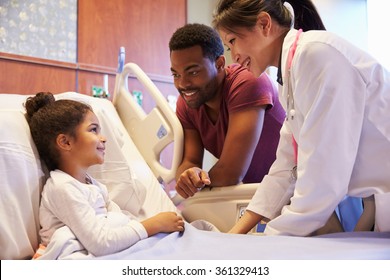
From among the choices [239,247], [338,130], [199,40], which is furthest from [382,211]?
[199,40]

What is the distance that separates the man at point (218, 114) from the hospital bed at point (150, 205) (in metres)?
0.07

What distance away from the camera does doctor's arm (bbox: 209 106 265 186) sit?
5.19 ft

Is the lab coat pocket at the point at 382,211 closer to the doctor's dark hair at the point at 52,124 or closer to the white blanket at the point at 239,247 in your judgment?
the white blanket at the point at 239,247

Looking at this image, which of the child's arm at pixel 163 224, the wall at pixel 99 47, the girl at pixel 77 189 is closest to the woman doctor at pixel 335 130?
the child's arm at pixel 163 224

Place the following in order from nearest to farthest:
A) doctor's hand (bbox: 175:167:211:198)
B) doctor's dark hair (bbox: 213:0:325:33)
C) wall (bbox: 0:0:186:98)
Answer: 1. doctor's dark hair (bbox: 213:0:325:33)
2. doctor's hand (bbox: 175:167:211:198)
3. wall (bbox: 0:0:186:98)

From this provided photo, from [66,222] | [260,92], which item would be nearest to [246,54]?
[260,92]

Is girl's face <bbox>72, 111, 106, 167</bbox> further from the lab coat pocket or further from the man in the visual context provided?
the lab coat pocket

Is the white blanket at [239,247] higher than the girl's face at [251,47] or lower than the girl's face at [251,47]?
lower

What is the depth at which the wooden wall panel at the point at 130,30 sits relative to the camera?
3.46 m

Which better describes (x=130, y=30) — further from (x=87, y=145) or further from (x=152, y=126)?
(x=87, y=145)

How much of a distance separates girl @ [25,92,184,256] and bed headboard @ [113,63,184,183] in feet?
1.78

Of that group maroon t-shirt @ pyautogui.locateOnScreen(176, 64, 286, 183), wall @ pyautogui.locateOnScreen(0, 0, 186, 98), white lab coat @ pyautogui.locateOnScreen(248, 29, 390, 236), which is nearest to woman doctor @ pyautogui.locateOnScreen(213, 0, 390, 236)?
white lab coat @ pyautogui.locateOnScreen(248, 29, 390, 236)

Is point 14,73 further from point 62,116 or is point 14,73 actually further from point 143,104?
point 62,116
